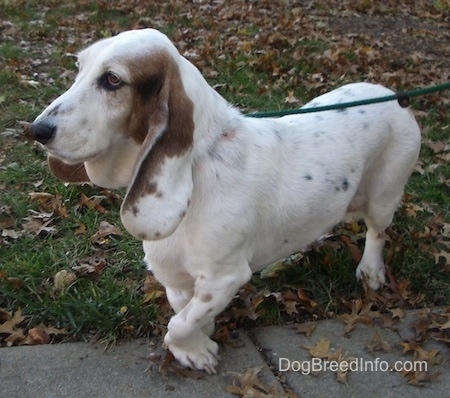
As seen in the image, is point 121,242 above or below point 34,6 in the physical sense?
below

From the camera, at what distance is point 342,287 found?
397 centimetres

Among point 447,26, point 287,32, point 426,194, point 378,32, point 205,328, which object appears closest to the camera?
point 205,328

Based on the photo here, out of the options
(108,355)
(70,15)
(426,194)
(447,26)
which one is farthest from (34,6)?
(108,355)

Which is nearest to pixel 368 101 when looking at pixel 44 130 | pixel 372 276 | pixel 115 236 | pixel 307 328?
pixel 372 276

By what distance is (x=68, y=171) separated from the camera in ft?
10.00

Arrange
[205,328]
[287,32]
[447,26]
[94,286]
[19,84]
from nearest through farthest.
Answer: [205,328] < [94,286] < [19,84] < [287,32] < [447,26]

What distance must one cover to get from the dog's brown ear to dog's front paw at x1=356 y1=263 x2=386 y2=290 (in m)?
1.90

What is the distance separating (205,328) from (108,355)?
536 mm

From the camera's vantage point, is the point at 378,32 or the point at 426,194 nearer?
the point at 426,194

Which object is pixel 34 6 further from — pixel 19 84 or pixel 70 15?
pixel 19 84

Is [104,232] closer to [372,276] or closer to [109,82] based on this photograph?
[372,276]

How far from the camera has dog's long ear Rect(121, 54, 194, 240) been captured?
2.47 m

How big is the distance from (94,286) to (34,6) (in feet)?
26.3

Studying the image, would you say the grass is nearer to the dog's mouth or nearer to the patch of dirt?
the dog's mouth
